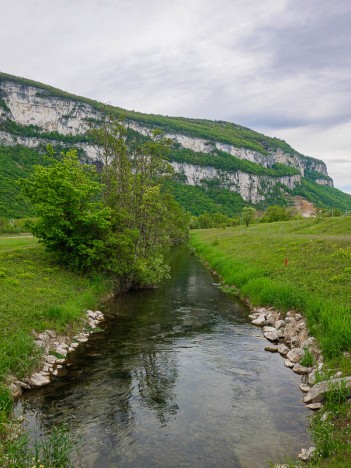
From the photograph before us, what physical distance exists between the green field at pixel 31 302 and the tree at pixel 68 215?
1.90 meters

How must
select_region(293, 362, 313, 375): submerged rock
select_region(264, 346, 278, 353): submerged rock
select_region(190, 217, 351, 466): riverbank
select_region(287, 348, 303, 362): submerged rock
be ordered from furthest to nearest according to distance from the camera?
select_region(264, 346, 278, 353): submerged rock → select_region(287, 348, 303, 362): submerged rock → select_region(293, 362, 313, 375): submerged rock → select_region(190, 217, 351, 466): riverbank

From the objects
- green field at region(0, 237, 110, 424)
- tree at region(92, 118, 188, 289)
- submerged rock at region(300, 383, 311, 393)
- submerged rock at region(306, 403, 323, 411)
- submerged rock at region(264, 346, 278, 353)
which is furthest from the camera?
tree at region(92, 118, 188, 289)

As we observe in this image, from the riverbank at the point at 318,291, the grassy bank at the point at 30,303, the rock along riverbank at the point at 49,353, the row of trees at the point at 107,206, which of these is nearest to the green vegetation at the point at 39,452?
the grassy bank at the point at 30,303

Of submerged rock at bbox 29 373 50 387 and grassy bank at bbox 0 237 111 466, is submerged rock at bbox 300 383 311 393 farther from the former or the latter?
grassy bank at bbox 0 237 111 466

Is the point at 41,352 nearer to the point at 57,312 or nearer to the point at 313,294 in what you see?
the point at 57,312

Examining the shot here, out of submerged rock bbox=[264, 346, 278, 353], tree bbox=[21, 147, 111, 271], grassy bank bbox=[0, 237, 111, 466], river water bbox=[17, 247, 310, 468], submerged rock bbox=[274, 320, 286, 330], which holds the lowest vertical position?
river water bbox=[17, 247, 310, 468]

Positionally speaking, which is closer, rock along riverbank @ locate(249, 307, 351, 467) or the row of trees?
rock along riverbank @ locate(249, 307, 351, 467)

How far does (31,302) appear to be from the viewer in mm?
21656

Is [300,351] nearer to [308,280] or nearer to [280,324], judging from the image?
[280,324]

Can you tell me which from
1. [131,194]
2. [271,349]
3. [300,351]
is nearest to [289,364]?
[300,351]

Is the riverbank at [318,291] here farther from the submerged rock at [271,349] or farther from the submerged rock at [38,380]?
the submerged rock at [38,380]

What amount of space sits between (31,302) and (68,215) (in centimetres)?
1151

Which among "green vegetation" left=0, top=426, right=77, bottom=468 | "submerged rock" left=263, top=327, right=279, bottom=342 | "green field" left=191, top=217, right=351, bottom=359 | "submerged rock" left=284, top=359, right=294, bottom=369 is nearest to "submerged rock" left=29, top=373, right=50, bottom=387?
"green vegetation" left=0, top=426, right=77, bottom=468

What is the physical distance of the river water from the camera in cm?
1076
